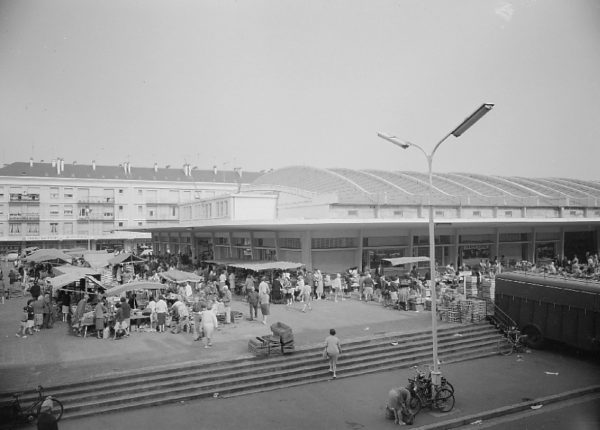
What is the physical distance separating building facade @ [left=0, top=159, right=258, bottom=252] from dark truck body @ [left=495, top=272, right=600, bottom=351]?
50182 mm

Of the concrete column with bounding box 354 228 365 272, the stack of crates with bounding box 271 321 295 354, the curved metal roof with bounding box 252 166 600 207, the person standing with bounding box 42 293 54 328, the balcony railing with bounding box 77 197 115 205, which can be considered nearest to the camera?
the stack of crates with bounding box 271 321 295 354

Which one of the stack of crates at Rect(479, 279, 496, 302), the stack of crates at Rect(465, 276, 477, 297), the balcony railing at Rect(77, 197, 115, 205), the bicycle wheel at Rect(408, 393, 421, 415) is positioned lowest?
the bicycle wheel at Rect(408, 393, 421, 415)

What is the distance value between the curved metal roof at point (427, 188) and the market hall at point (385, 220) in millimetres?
92

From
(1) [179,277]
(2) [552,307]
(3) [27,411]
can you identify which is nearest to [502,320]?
(2) [552,307]

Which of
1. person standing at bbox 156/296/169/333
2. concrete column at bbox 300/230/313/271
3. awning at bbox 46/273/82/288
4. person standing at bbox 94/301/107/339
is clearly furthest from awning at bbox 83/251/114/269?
concrete column at bbox 300/230/313/271

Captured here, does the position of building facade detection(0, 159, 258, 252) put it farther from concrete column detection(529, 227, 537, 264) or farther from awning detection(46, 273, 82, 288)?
concrete column detection(529, 227, 537, 264)

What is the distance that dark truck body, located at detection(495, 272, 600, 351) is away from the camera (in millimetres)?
14094

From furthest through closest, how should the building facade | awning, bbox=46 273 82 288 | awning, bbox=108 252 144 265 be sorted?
the building facade → awning, bbox=108 252 144 265 → awning, bbox=46 273 82 288

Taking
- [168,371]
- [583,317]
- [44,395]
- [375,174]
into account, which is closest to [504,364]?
[583,317]

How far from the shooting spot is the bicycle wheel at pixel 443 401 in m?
10.8

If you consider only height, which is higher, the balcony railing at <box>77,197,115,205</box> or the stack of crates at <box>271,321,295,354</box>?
the balcony railing at <box>77,197,115,205</box>

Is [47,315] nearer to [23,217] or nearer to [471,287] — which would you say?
[471,287]

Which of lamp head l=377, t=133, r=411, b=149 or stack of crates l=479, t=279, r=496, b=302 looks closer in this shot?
lamp head l=377, t=133, r=411, b=149

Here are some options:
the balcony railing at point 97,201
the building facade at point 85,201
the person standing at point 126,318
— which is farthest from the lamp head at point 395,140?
the balcony railing at point 97,201
